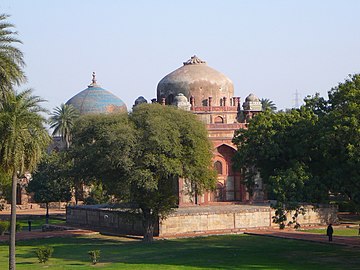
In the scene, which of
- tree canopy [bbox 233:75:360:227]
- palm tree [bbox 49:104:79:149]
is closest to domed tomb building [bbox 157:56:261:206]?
palm tree [bbox 49:104:79:149]

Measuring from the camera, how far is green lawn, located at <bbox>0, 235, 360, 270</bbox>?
100ft

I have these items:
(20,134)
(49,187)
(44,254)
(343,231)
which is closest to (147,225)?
(44,254)

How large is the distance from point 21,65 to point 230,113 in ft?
109

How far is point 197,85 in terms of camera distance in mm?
63219

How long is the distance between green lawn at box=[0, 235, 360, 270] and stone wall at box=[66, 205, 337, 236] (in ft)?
7.10

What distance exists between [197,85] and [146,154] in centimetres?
2615

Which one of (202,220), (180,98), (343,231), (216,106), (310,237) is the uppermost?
(180,98)

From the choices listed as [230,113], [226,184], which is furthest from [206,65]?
[226,184]

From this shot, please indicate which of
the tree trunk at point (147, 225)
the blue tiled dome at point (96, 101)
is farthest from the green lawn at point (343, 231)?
the blue tiled dome at point (96, 101)

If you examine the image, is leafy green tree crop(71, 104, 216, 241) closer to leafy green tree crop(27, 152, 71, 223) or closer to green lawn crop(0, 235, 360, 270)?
green lawn crop(0, 235, 360, 270)

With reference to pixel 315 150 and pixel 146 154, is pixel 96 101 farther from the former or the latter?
pixel 315 150

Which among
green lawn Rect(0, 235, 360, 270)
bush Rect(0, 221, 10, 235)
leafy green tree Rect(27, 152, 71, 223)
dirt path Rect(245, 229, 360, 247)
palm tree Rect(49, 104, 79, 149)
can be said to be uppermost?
palm tree Rect(49, 104, 79, 149)

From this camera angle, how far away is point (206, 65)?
66000 mm

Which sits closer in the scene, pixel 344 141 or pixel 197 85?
pixel 344 141
